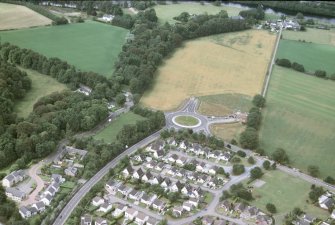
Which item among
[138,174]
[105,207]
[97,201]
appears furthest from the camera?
[138,174]

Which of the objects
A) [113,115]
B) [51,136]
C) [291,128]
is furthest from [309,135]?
[51,136]

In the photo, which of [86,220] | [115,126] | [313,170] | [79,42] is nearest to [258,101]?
[313,170]

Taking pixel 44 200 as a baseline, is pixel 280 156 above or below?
above

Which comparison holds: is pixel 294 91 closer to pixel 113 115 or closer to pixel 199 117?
pixel 199 117

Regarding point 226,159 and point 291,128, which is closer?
point 226,159

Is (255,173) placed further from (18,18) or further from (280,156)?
(18,18)
